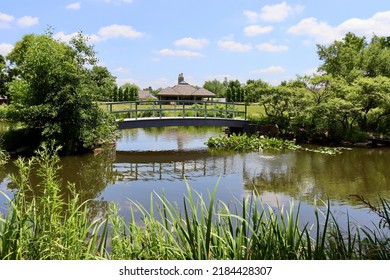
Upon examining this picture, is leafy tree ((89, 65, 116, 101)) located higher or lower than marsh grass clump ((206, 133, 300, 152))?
higher

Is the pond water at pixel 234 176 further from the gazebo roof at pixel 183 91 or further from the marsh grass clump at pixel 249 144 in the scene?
the gazebo roof at pixel 183 91

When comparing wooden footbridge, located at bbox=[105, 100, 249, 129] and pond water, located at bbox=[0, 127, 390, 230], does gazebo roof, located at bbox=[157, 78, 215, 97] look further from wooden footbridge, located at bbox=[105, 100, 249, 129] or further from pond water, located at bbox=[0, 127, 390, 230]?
pond water, located at bbox=[0, 127, 390, 230]

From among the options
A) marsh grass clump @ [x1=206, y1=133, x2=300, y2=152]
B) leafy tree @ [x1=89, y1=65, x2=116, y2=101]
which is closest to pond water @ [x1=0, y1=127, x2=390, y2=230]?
marsh grass clump @ [x1=206, y1=133, x2=300, y2=152]

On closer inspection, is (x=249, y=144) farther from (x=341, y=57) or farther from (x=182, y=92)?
(x=182, y=92)

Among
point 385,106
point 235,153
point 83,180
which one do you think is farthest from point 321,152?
point 83,180

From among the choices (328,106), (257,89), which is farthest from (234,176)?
(257,89)

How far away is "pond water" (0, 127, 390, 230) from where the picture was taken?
6492 millimetres

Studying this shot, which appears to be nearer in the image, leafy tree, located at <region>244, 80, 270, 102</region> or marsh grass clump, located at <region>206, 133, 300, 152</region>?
marsh grass clump, located at <region>206, 133, 300, 152</region>

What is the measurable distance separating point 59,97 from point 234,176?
5370mm

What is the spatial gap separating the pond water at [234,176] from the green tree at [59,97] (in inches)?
31.8

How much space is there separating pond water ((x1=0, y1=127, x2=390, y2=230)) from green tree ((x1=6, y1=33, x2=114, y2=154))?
0.81m

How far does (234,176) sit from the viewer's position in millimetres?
8625
